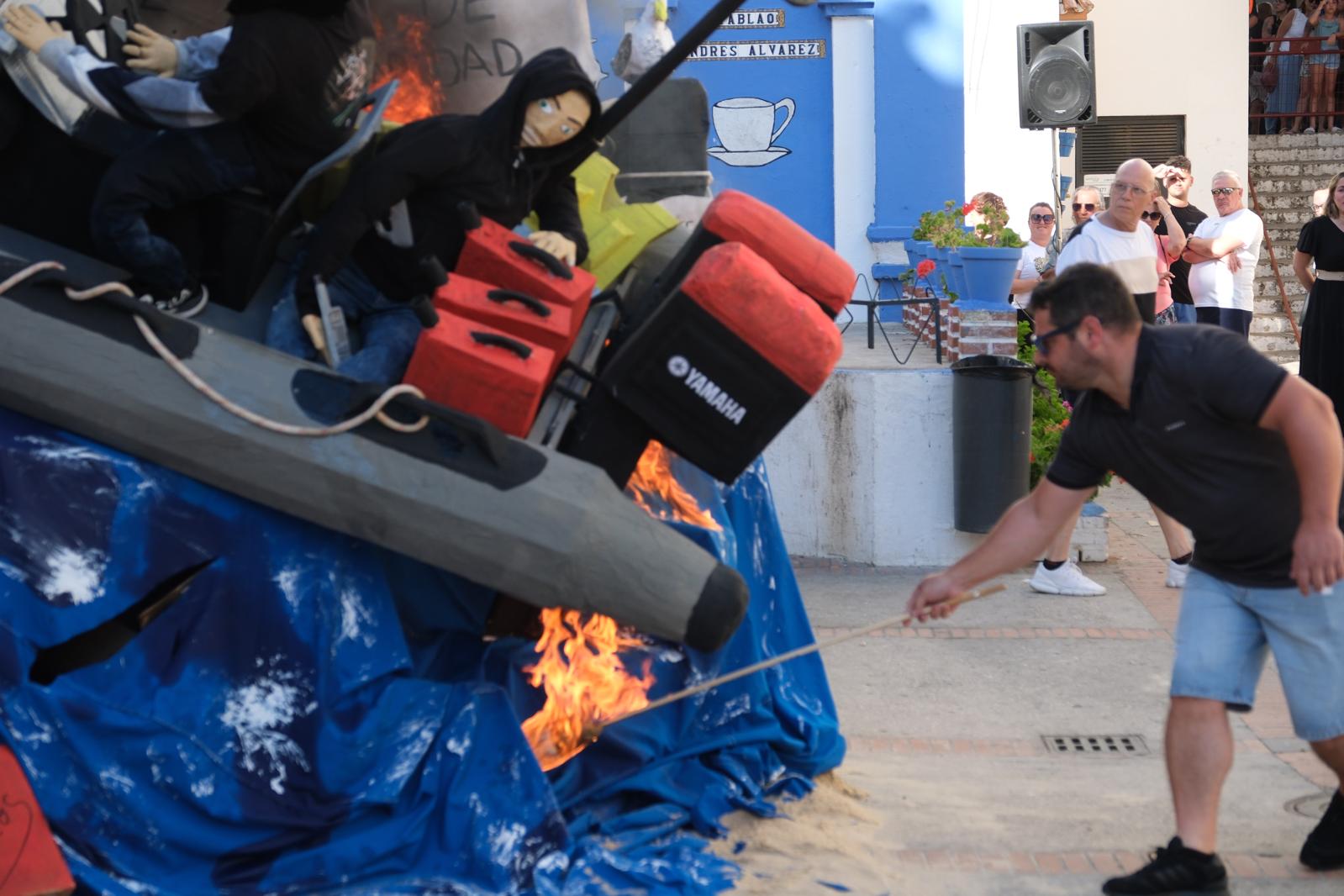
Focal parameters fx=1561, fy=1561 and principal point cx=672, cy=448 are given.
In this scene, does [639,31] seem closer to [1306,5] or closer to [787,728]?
[787,728]

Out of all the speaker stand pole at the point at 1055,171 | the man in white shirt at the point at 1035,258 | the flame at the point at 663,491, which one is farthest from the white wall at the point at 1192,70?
the flame at the point at 663,491

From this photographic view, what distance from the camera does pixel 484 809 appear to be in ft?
13.0

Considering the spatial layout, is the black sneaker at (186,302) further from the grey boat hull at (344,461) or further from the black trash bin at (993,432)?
the black trash bin at (993,432)

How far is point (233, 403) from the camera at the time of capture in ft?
12.8

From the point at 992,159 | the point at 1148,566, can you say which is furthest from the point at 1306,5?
the point at 1148,566

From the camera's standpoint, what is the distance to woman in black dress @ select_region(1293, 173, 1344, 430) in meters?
8.46

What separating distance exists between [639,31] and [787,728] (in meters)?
3.18

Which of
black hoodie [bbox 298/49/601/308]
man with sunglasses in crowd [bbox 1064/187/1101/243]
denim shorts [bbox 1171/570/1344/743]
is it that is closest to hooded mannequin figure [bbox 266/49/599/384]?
black hoodie [bbox 298/49/601/308]

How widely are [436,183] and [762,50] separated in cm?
854

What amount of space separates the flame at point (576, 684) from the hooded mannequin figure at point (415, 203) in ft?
2.87

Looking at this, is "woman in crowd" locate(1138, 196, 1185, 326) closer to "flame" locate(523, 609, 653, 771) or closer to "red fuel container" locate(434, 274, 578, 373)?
"flame" locate(523, 609, 653, 771)

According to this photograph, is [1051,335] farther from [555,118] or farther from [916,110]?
A: [916,110]

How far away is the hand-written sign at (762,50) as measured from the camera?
12367 mm

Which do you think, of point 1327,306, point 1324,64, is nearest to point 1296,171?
point 1324,64
